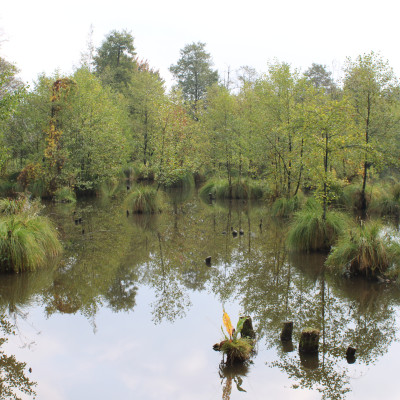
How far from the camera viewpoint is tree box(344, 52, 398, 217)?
18450 millimetres

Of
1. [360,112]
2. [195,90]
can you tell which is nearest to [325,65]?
[195,90]

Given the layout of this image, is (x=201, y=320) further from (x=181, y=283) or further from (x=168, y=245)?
(x=168, y=245)

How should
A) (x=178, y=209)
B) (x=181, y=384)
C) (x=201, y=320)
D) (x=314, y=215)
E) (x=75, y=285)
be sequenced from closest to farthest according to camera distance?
(x=181, y=384) < (x=201, y=320) < (x=75, y=285) < (x=314, y=215) < (x=178, y=209)

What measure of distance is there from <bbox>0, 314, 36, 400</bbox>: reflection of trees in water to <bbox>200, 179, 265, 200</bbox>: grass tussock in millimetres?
21190

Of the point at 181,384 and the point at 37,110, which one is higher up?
the point at 37,110

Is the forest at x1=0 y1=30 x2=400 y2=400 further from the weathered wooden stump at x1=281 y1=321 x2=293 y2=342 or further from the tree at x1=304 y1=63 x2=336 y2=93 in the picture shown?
the tree at x1=304 y1=63 x2=336 y2=93

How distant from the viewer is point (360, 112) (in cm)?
1922

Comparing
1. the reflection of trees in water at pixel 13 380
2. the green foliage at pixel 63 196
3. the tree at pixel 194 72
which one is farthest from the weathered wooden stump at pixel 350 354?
the tree at pixel 194 72

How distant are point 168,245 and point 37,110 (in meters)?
16.3

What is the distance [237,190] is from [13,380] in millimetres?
22300

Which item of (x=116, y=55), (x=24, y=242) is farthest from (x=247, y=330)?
(x=116, y=55)

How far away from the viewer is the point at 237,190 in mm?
26703

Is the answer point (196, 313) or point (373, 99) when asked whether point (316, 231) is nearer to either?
point (196, 313)

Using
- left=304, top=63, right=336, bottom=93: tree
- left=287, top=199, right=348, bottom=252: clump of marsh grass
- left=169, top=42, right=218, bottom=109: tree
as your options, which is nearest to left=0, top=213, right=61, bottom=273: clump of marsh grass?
left=287, top=199, right=348, bottom=252: clump of marsh grass
